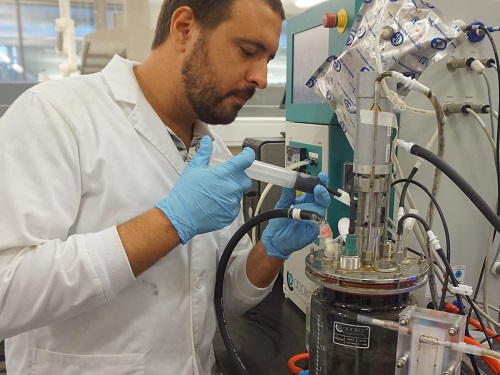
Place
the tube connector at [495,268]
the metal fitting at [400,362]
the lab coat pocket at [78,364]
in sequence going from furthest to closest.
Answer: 1. the tube connector at [495,268]
2. the lab coat pocket at [78,364]
3. the metal fitting at [400,362]

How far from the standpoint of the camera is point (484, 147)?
1158 millimetres

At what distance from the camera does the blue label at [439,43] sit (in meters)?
0.92

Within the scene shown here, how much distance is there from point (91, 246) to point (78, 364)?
0.94ft

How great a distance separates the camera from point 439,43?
924 millimetres

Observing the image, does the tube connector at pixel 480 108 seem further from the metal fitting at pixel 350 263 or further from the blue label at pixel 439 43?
the metal fitting at pixel 350 263

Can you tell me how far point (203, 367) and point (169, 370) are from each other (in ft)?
0.43

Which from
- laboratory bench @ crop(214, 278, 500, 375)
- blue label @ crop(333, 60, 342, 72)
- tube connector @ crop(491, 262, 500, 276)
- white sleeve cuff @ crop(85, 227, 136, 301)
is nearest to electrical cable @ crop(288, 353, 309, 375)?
laboratory bench @ crop(214, 278, 500, 375)

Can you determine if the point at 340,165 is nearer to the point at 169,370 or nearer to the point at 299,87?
the point at 299,87

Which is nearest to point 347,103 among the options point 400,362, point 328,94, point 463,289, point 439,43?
point 328,94

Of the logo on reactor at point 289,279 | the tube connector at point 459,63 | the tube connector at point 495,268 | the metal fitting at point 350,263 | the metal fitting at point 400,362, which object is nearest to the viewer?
the metal fitting at point 400,362

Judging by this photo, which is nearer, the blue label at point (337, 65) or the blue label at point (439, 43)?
the blue label at point (439, 43)

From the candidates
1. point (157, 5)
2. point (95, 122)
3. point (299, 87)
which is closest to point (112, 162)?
point (95, 122)

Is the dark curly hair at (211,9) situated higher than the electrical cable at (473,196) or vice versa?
the dark curly hair at (211,9)

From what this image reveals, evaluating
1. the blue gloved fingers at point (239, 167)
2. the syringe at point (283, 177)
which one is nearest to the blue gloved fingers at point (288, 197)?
the syringe at point (283, 177)
